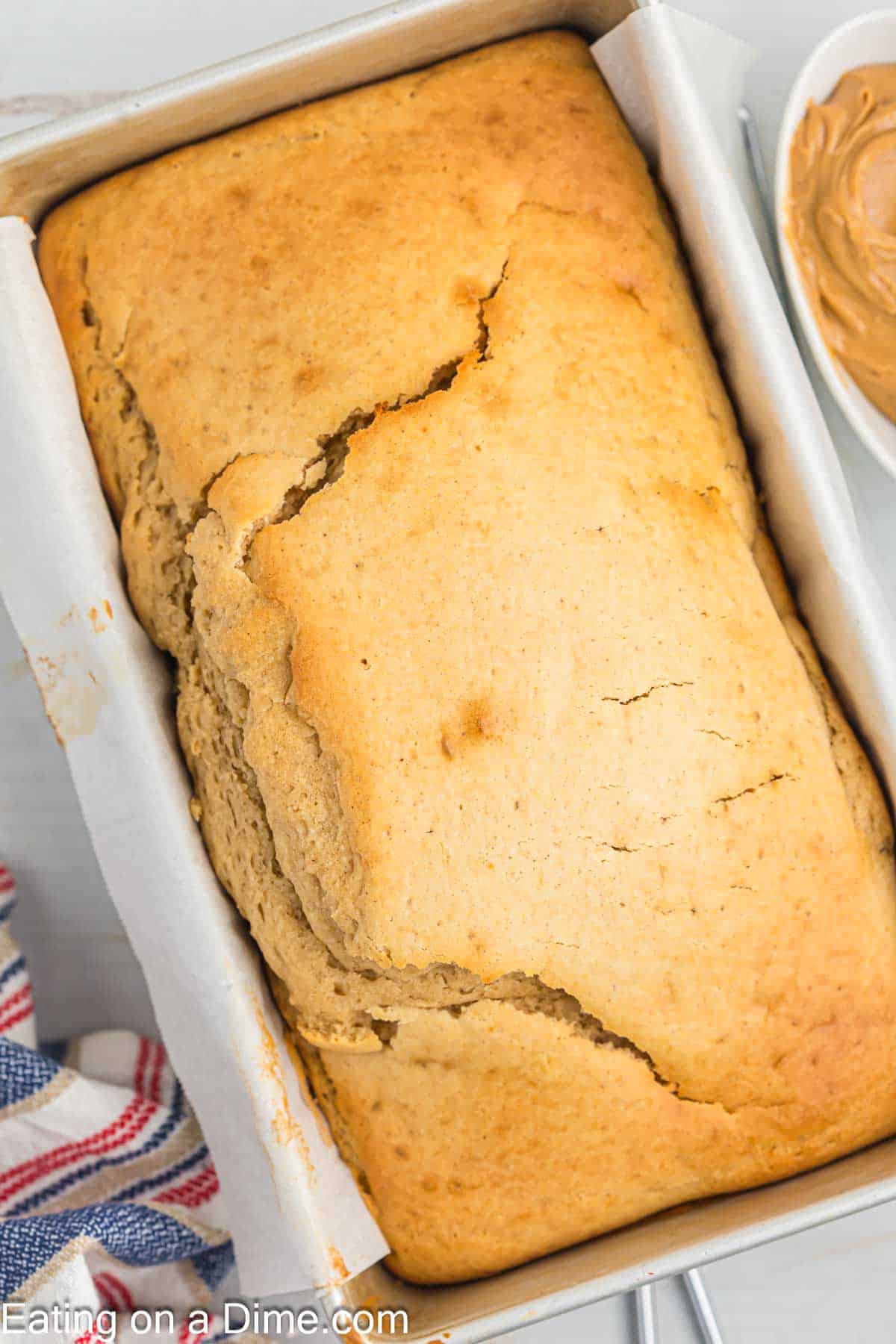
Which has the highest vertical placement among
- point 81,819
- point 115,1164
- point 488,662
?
point 488,662

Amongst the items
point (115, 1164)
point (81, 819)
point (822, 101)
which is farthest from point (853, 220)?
point (115, 1164)

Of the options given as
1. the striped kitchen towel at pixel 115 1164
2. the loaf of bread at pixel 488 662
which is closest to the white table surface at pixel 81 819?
the striped kitchen towel at pixel 115 1164

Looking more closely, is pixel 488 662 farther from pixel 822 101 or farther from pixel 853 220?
pixel 822 101

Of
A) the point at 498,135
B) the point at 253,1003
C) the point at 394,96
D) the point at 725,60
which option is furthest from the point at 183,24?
the point at 253,1003

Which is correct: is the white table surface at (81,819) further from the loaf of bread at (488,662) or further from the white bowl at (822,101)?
the loaf of bread at (488,662)

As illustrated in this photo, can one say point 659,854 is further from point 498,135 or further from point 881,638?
point 498,135

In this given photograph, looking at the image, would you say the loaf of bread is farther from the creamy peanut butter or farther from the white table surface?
the white table surface

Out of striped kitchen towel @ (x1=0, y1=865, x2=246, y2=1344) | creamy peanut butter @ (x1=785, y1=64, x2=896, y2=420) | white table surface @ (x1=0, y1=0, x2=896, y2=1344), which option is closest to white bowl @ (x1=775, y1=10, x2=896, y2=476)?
creamy peanut butter @ (x1=785, y1=64, x2=896, y2=420)
